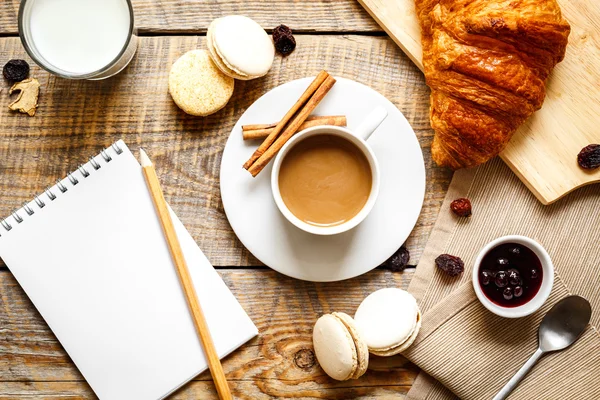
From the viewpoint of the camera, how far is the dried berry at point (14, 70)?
1538 millimetres

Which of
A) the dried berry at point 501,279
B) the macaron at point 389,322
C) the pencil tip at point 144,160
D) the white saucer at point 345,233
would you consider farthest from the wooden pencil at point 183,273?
the dried berry at point 501,279

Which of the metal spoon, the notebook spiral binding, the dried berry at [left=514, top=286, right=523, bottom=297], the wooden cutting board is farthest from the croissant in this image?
the notebook spiral binding

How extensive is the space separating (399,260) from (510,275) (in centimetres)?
28

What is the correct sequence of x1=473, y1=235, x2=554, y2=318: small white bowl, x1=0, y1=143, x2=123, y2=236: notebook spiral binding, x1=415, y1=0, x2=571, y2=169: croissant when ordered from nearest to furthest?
x1=415, y1=0, x2=571, y2=169: croissant → x1=473, y1=235, x2=554, y2=318: small white bowl → x1=0, y1=143, x2=123, y2=236: notebook spiral binding

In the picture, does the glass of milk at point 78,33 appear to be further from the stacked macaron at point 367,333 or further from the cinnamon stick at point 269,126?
the stacked macaron at point 367,333

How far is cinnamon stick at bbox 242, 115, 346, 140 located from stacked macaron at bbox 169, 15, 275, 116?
0.11 metres

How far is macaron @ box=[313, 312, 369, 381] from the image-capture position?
4.64 ft

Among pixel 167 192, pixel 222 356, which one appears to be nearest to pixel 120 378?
pixel 222 356

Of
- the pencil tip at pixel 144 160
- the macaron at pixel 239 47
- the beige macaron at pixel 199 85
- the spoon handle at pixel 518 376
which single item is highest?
the macaron at pixel 239 47

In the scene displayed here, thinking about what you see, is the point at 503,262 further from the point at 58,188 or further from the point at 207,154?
the point at 58,188

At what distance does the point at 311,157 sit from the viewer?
4.74 ft

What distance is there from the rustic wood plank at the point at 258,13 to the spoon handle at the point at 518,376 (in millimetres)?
958

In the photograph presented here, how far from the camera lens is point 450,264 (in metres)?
1.51

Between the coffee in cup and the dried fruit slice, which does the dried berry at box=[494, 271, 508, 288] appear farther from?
the dried fruit slice
